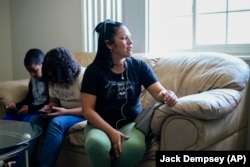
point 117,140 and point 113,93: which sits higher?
point 113,93

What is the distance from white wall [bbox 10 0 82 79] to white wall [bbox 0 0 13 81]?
5 centimetres

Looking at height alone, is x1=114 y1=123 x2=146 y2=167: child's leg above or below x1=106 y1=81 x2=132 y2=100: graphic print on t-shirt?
below

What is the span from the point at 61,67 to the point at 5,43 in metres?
2.04

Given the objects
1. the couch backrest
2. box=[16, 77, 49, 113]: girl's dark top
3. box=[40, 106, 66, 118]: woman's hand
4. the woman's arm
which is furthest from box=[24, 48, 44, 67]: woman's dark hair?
the woman's arm

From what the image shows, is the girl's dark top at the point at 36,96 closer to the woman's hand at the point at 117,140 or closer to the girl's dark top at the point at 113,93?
the girl's dark top at the point at 113,93

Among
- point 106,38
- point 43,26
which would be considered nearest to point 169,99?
point 106,38

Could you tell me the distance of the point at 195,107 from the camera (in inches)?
59.8

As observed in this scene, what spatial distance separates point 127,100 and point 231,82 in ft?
2.11

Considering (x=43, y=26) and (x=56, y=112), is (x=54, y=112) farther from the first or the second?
(x=43, y=26)

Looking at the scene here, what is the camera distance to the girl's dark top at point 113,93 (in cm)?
178

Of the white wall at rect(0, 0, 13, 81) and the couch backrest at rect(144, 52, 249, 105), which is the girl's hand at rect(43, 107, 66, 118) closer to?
the couch backrest at rect(144, 52, 249, 105)

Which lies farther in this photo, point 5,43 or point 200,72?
point 5,43

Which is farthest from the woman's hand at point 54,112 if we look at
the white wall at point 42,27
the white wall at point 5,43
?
the white wall at point 5,43

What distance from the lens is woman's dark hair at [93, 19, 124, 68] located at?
186 cm
